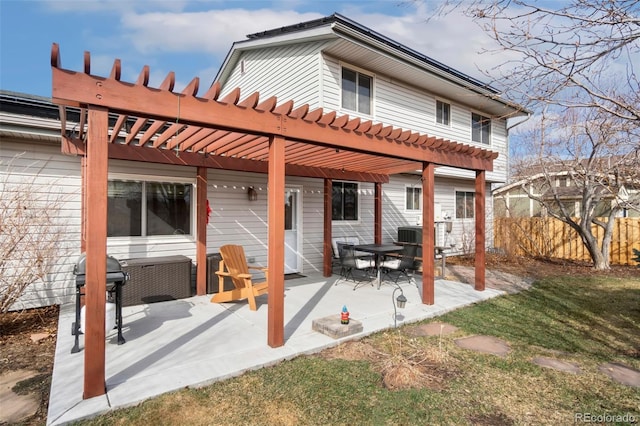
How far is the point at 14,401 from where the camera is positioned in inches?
108

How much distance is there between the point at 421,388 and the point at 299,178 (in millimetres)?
5759

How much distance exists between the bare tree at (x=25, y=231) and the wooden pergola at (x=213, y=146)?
0.50 m

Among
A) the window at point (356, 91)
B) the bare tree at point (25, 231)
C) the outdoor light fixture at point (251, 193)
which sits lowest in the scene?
the bare tree at point (25, 231)

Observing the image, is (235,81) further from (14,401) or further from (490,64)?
(14,401)

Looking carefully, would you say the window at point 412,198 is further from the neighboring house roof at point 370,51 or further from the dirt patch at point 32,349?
the dirt patch at point 32,349

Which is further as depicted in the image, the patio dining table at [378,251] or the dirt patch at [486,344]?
the patio dining table at [378,251]

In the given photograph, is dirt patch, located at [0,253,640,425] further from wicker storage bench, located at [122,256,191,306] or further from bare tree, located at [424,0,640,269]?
bare tree, located at [424,0,640,269]

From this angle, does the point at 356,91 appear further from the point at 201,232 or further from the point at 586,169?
the point at 586,169

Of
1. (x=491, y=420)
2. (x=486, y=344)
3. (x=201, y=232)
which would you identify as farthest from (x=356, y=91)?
(x=491, y=420)

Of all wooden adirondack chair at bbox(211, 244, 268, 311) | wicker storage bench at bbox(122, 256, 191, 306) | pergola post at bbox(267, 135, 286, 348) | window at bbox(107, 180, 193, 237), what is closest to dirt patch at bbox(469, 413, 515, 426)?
pergola post at bbox(267, 135, 286, 348)

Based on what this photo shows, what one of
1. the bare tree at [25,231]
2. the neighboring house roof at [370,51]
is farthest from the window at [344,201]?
the bare tree at [25,231]

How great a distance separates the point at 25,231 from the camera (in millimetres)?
4672

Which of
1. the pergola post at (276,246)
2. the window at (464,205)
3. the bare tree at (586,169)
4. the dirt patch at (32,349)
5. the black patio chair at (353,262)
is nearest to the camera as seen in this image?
the dirt patch at (32,349)

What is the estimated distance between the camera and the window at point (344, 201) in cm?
879
